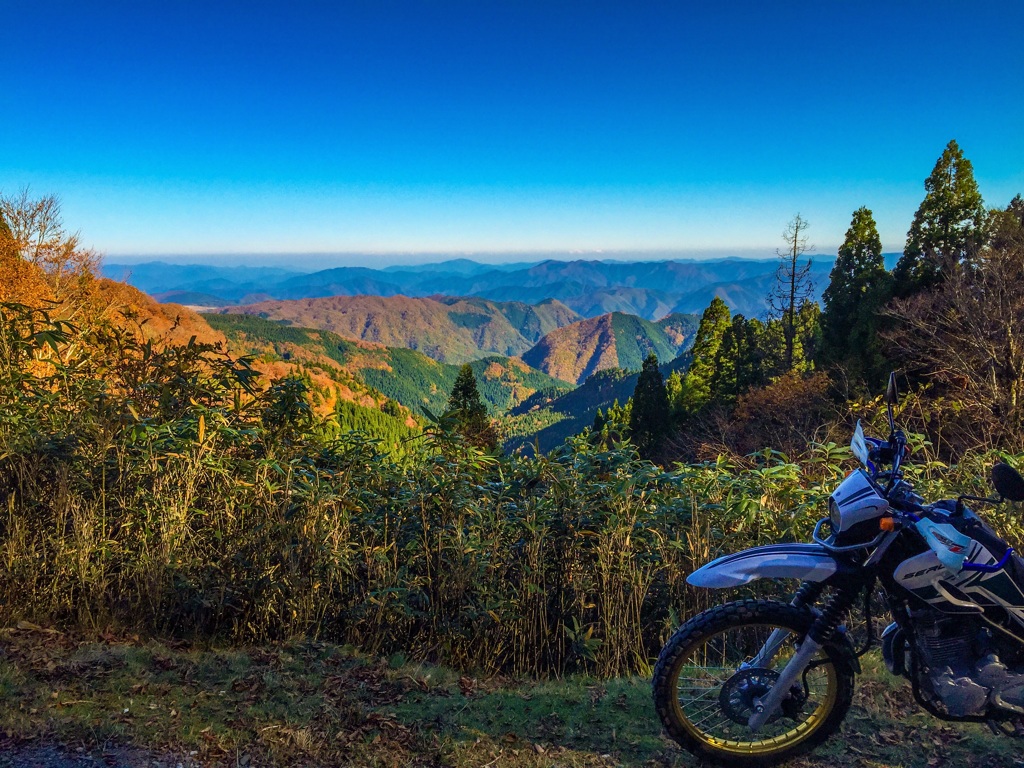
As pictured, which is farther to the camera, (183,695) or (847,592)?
(183,695)

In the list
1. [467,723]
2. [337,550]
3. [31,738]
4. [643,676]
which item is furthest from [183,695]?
[643,676]

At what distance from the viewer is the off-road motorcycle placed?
8.25ft

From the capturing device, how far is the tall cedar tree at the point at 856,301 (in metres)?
23.0

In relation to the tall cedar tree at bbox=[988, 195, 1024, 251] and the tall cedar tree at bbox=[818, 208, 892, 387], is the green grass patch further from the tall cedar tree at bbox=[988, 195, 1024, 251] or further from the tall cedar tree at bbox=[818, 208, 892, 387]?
the tall cedar tree at bbox=[818, 208, 892, 387]

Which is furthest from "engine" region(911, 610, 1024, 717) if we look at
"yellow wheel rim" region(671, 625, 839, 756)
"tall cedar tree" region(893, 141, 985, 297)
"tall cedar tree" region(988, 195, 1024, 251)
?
"tall cedar tree" region(893, 141, 985, 297)

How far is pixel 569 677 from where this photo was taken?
375 cm

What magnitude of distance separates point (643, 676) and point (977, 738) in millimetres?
1751

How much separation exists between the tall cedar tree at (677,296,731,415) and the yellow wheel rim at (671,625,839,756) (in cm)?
3552

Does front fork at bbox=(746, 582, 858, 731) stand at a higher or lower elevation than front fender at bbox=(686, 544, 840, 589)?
lower

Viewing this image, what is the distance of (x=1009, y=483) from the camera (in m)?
2.60

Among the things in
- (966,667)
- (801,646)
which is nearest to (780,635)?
(801,646)

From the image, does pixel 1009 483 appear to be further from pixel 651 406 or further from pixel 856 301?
pixel 651 406

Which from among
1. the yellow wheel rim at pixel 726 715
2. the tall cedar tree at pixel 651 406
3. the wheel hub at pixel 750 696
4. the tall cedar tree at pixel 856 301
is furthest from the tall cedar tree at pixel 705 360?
the wheel hub at pixel 750 696

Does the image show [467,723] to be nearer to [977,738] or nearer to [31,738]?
[31,738]
